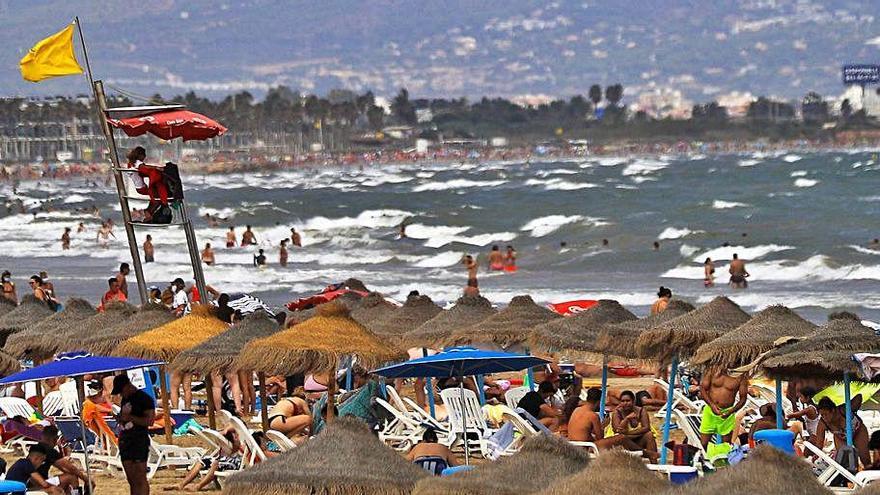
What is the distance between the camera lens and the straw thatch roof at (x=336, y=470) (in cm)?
630

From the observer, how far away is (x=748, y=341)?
10.1 metres

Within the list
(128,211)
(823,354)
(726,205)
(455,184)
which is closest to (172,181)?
(128,211)

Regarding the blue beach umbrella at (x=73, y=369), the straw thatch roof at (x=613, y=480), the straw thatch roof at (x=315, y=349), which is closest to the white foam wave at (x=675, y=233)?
the straw thatch roof at (x=315, y=349)

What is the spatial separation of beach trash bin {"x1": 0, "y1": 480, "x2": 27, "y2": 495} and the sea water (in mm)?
Result: 21199

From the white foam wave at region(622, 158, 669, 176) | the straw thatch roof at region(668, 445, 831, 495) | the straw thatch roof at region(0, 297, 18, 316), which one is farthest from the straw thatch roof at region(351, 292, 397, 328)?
the white foam wave at region(622, 158, 669, 176)

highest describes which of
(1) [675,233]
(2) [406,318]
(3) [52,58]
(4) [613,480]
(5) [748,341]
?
(3) [52,58]

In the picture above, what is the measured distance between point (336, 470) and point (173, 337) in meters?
5.75

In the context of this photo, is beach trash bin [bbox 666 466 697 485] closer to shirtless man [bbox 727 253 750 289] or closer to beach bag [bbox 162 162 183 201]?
beach bag [bbox 162 162 183 201]

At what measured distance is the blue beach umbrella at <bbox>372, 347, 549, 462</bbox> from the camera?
9812mm

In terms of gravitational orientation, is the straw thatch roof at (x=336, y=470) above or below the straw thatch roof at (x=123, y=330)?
above

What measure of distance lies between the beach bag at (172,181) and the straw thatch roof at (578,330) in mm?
5278

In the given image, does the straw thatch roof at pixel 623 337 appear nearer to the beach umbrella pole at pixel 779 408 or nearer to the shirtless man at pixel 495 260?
the beach umbrella pole at pixel 779 408

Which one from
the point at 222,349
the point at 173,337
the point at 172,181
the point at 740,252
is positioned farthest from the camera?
the point at 740,252

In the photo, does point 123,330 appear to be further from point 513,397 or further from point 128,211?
point 128,211
